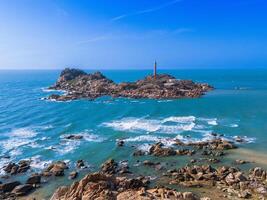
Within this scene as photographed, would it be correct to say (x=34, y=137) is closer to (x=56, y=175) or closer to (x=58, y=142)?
(x=58, y=142)

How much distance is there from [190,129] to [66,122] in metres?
29.4

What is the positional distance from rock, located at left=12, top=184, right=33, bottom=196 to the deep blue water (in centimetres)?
775

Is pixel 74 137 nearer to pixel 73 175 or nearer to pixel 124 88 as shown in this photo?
pixel 73 175

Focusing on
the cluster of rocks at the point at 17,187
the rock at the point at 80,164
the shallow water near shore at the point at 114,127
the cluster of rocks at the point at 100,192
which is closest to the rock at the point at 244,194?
the cluster of rocks at the point at 100,192

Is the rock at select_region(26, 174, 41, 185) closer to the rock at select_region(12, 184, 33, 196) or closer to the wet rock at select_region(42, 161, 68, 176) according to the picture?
the rock at select_region(12, 184, 33, 196)

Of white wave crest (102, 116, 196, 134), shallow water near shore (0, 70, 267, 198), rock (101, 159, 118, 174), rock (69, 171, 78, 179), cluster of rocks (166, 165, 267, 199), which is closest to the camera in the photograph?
cluster of rocks (166, 165, 267, 199)

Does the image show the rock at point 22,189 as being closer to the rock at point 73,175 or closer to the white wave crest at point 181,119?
the rock at point 73,175

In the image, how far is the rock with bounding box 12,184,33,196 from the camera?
36.6 m

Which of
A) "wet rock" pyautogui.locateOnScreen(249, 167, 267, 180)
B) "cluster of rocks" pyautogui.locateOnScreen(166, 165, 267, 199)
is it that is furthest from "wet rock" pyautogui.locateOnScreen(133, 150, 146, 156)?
"wet rock" pyautogui.locateOnScreen(249, 167, 267, 180)

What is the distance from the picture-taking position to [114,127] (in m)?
68.3

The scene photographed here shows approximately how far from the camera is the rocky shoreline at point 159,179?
2788 cm

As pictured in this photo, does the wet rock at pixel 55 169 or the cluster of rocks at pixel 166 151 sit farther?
the cluster of rocks at pixel 166 151

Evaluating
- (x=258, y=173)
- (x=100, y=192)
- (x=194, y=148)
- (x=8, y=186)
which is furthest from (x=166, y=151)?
(x=100, y=192)

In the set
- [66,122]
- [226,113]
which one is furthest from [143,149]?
[226,113]
